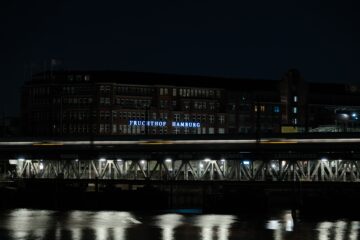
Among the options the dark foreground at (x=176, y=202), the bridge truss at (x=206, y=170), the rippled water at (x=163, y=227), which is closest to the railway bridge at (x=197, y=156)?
the bridge truss at (x=206, y=170)

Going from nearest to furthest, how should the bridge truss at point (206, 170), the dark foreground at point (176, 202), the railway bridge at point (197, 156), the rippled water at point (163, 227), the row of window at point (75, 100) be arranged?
1. the rippled water at point (163, 227)
2. the dark foreground at point (176, 202)
3. the railway bridge at point (197, 156)
4. the bridge truss at point (206, 170)
5. the row of window at point (75, 100)

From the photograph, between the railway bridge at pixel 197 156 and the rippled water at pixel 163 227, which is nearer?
the rippled water at pixel 163 227

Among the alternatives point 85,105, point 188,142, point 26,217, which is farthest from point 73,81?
point 26,217

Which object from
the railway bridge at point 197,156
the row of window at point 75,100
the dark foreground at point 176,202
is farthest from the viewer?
the row of window at point 75,100

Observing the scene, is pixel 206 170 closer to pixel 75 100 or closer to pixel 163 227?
pixel 163 227

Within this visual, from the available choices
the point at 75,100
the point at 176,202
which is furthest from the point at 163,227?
the point at 75,100

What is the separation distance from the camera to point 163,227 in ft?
253

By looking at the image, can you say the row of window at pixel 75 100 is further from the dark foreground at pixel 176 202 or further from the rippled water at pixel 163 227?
the rippled water at pixel 163 227

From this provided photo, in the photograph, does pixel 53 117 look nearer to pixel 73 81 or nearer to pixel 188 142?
pixel 73 81

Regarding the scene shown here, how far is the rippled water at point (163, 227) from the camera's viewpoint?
70.5 metres

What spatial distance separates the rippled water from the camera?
2776 inches

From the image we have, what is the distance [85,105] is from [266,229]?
124 m

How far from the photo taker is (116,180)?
3964 inches

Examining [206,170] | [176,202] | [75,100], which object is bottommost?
[176,202]
